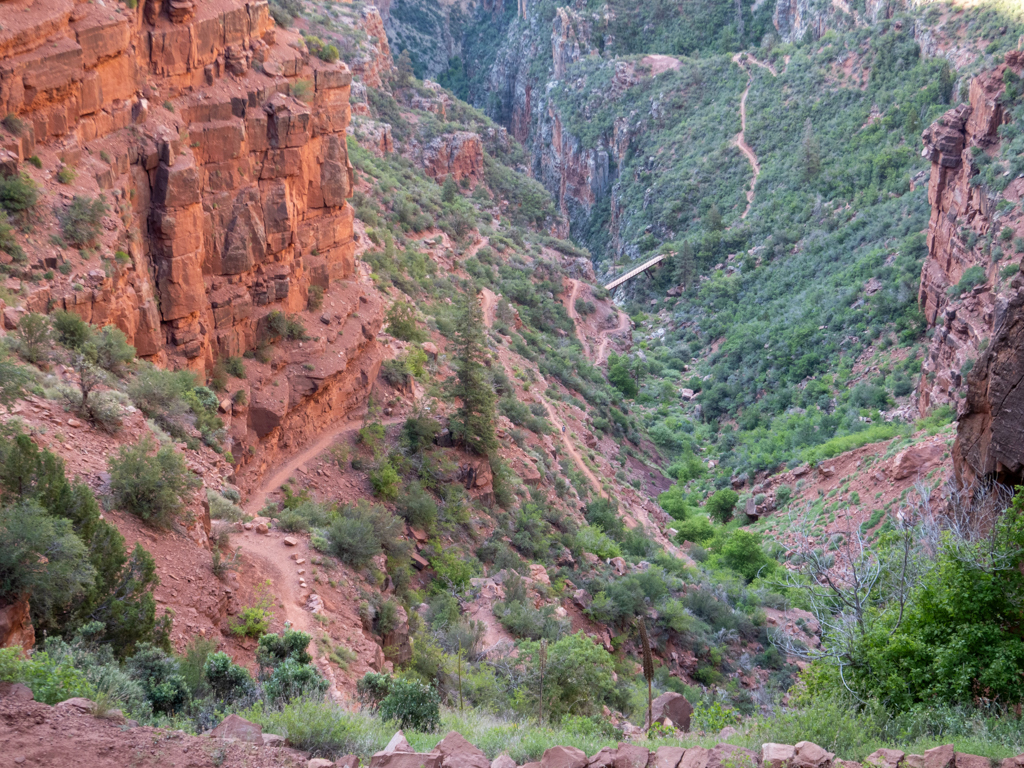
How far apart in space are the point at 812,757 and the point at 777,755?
0.34 meters

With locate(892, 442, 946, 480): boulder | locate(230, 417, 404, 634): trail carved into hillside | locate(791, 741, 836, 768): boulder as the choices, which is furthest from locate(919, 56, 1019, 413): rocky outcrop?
locate(791, 741, 836, 768): boulder

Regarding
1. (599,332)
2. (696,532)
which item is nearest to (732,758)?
(696,532)

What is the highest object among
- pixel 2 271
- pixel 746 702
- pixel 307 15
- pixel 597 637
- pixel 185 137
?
pixel 307 15

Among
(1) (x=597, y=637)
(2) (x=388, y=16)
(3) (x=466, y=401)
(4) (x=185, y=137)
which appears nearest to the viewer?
(4) (x=185, y=137)

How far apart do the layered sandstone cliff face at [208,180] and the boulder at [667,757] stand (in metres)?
12.4

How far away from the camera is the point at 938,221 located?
125 feet

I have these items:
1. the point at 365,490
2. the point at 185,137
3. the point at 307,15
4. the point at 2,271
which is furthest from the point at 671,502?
the point at 307,15

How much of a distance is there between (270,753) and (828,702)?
6913 mm

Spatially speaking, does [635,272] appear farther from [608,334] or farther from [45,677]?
[45,677]

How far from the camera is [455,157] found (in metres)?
61.7

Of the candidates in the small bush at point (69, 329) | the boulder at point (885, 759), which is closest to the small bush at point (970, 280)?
the boulder at point (885, 759)

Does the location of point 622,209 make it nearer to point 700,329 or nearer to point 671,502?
point 700,329

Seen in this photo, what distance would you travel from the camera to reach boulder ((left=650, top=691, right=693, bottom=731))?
1382 centimetres

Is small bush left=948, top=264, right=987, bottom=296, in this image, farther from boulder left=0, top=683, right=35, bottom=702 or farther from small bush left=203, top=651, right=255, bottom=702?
boulder left=0, top=683, right=35, bottom=702
